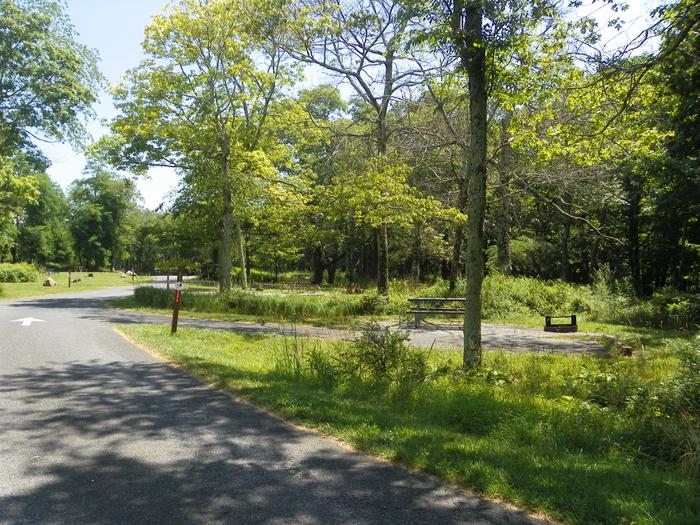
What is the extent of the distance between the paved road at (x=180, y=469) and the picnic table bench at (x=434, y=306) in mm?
10728

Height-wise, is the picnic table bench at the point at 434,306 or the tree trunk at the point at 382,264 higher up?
the tree trunk at the point at 382,264

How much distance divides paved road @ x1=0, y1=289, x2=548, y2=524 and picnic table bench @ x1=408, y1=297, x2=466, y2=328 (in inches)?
422

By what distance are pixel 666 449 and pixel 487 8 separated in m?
6.45

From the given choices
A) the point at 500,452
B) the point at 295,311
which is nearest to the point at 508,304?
the point at 295,311

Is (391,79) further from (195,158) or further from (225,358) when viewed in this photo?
(225,358)

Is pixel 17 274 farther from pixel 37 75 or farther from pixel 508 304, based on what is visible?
pixel 508 304

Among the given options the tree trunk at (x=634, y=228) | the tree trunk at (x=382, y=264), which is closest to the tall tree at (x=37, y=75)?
the tree trunk at (x=382, y=264)

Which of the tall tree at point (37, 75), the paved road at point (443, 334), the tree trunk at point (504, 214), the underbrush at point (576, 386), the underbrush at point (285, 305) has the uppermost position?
the tall tree at point (37, 75)

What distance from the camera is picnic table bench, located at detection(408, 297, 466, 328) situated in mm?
17688

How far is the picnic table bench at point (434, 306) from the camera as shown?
17688mm

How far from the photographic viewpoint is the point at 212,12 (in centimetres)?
2341

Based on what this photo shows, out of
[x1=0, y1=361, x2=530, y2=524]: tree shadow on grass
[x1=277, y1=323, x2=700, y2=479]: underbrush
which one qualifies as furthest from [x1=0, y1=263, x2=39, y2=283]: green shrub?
[x1=0, y1=361, x2=530, y2=524]: tree shadow on grass

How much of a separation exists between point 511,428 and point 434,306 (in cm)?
1698

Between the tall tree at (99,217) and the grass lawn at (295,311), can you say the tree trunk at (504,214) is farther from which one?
the tall tree at (99,217)
